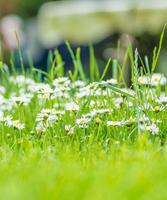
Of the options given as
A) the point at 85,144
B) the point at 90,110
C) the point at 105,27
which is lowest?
the point at 85,144

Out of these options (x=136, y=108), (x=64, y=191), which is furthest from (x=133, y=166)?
(x=136, y=108)

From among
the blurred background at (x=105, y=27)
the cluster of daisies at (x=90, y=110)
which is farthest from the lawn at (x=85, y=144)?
the blurred background at (x=105, y=27)

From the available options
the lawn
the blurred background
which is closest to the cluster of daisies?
the lawn

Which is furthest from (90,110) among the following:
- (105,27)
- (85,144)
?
(105,27)

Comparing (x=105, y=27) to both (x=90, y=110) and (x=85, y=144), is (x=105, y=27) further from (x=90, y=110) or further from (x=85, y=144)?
(x=85, y=144)

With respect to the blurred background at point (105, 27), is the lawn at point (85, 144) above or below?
below

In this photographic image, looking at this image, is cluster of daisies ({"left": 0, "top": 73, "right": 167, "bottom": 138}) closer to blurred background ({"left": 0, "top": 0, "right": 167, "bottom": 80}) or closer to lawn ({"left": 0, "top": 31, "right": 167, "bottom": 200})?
lawn ({"left": 0, "top": 31, "right": 167, "bottom": 200})

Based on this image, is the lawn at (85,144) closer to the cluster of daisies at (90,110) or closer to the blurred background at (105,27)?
the cluster of daisies at (90,110)

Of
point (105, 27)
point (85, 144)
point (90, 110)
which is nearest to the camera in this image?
point (85, 144)

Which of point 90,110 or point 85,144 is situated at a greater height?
point 90,110
